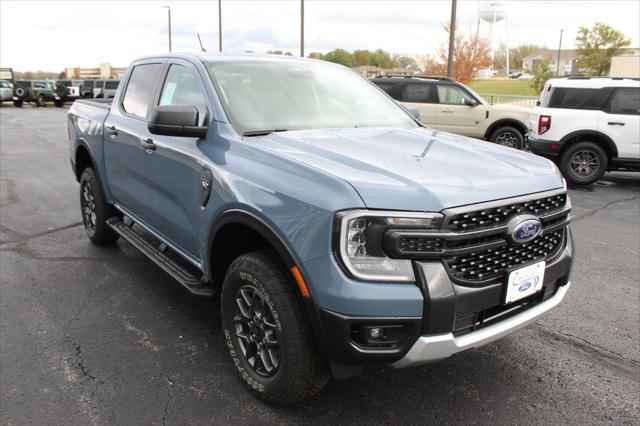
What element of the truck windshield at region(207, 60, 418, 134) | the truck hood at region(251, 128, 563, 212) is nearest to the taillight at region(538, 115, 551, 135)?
the truck windshield at region(207, 60, 418, 134)

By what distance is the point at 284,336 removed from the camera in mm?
2502

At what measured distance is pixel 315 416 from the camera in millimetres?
2768

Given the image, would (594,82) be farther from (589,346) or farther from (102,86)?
(102,86)

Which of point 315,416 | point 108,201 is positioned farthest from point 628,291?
point 108,201

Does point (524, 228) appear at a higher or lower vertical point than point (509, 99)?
lower

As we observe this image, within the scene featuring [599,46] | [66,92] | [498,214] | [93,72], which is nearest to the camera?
[498,214]

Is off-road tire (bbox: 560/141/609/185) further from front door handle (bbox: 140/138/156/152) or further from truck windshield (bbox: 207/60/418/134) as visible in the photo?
front door handle (bbox: 140/138/156/152)

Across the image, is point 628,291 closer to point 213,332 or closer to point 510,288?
point 510,288

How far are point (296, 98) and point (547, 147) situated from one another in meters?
7.28

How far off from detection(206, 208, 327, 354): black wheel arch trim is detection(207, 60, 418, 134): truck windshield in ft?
1.88

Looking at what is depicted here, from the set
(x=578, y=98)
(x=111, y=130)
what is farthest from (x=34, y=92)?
(x=111, y=130)

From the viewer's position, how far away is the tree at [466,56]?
3431 centimetres

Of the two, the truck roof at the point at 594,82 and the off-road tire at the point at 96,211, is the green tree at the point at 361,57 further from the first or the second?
the off-road tire at the point at 96,211

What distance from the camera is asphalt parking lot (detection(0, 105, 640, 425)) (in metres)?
2.79
